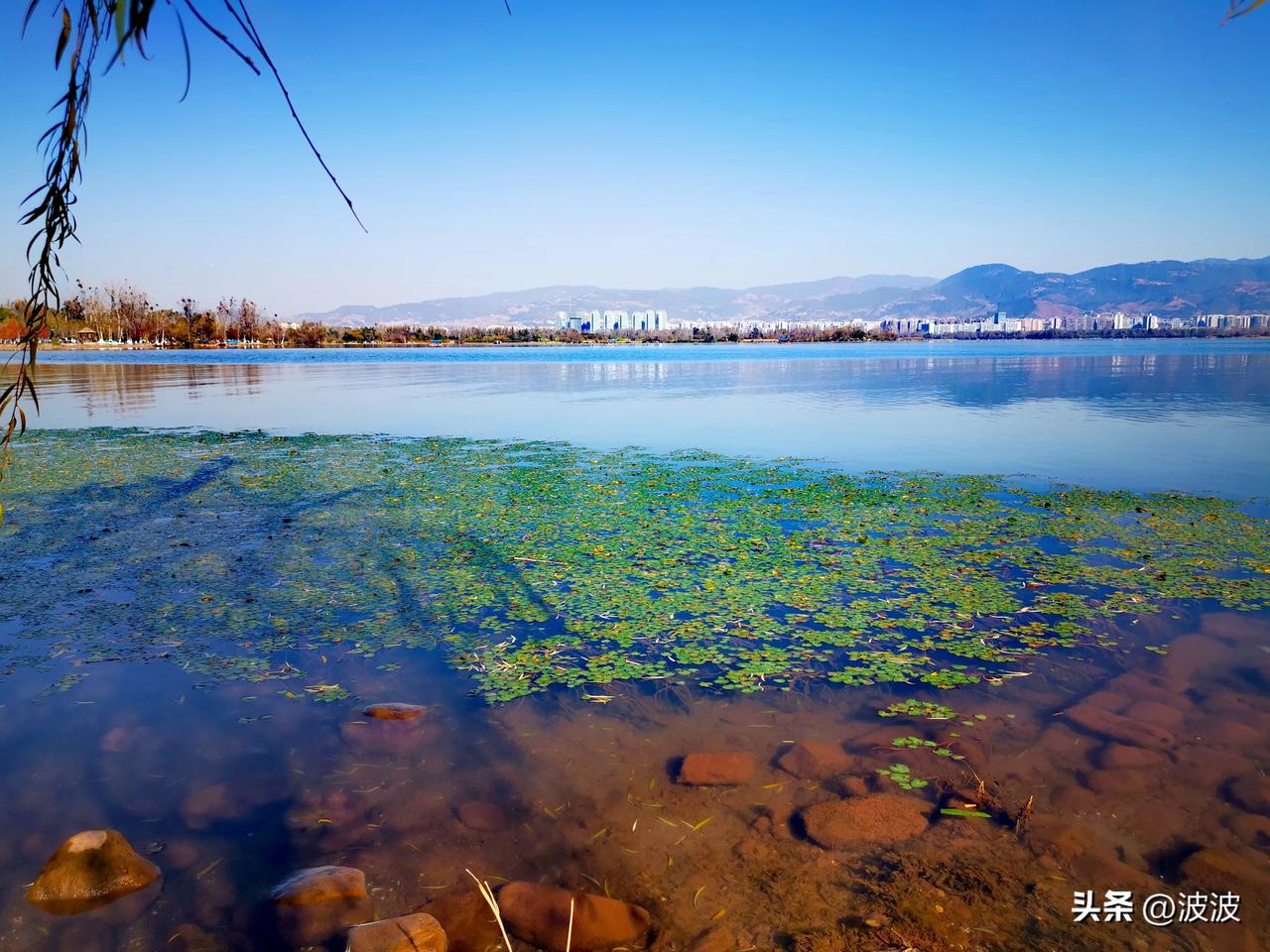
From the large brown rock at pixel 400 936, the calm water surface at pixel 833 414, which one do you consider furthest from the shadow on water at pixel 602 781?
the calm water surface at pixel 833 414

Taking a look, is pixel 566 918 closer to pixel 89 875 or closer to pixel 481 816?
pixel 481 816

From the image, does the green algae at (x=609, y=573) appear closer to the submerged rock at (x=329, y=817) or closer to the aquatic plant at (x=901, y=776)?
the aquatic plant at (x=901, y=776)

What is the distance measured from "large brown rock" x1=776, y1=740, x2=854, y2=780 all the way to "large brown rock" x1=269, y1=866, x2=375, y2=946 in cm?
210

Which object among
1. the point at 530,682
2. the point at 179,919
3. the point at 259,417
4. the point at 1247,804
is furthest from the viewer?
the point at 259,417

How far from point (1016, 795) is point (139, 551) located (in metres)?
8.10

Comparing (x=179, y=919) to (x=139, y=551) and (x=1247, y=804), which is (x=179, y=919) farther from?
(x=139, y=551)

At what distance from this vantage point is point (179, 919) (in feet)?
9.80

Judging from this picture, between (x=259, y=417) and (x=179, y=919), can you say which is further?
(x=259, y=417)

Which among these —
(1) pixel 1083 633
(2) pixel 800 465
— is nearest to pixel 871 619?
(1) pixel 1083 633

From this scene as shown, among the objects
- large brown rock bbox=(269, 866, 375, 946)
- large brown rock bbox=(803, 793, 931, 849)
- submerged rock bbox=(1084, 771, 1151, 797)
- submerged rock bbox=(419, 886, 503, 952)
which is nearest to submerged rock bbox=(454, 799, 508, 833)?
submerged rock bbox=(419, 886, 503, 952)

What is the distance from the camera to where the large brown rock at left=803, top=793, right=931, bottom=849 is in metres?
3.37

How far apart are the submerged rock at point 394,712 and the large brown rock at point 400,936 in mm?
1623

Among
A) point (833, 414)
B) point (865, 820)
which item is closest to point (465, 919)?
point (865, 820)

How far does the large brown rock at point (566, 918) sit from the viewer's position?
2879mm
